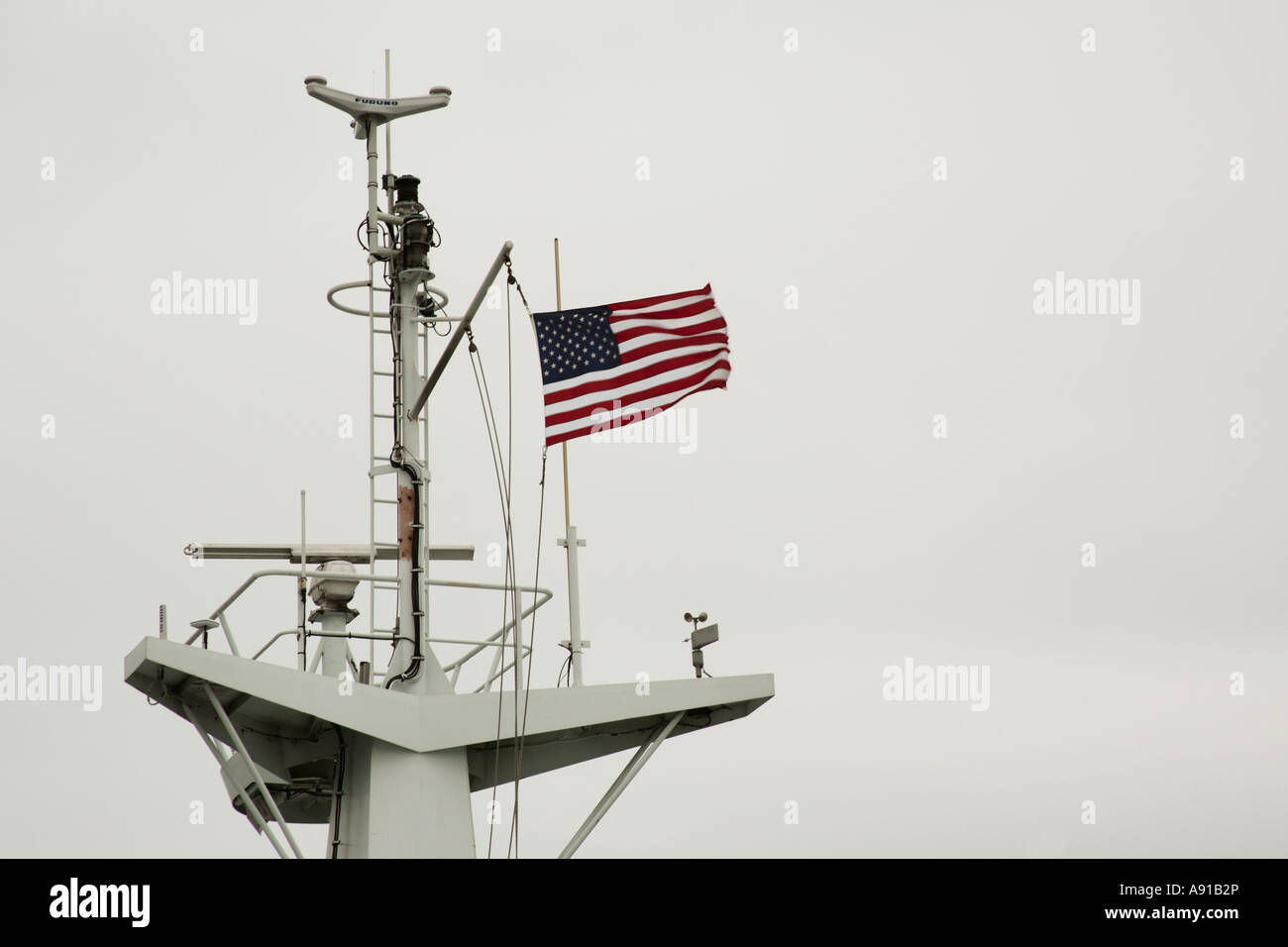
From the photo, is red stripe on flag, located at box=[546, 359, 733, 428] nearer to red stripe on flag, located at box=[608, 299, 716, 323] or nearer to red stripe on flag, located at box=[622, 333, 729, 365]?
red stripe on flag, located at box=[622, 333, 729, 365]

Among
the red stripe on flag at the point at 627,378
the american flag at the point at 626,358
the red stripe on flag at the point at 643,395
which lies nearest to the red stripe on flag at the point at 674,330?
the american flag at the point at 626,358

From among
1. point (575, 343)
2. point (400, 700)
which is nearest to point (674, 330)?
point (575, 343)

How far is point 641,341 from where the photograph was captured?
1759 centimetres

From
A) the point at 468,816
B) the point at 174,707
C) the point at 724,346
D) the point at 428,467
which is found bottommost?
the point at 468,816

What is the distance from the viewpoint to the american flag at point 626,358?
17062 millimetres

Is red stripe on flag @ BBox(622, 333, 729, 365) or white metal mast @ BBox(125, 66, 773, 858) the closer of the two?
white metal mast @ BBox(125, 66, 773, 858)

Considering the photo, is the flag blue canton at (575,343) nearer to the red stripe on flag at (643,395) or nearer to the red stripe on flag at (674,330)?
the red stripe on flag at (674,330)

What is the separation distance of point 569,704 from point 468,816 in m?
1.37

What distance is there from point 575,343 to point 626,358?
0.56 m

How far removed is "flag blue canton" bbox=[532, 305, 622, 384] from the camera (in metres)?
17.1

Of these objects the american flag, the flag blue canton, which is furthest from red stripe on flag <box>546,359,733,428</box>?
the flag blue canton

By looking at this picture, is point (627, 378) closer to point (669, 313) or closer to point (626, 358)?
point (626, 358)

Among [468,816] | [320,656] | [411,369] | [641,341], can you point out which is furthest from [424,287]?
[468,816]

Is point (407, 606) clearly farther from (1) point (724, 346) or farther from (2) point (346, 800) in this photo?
(1) point (724, 346)
